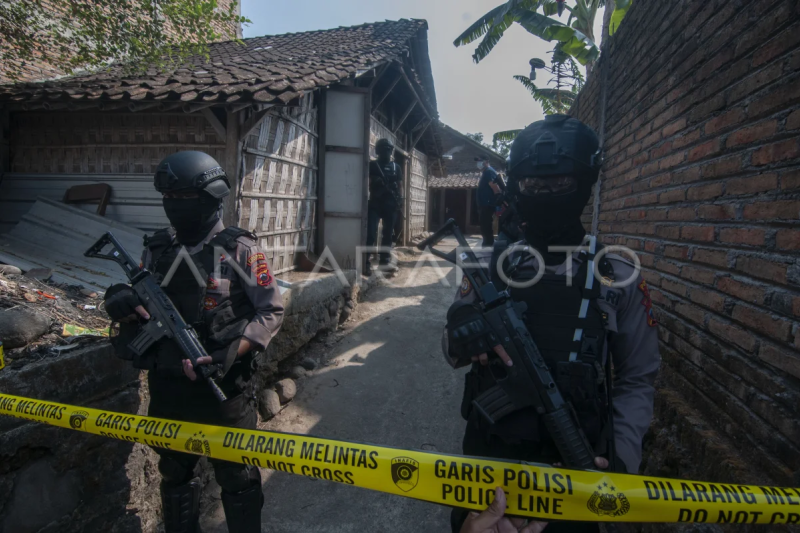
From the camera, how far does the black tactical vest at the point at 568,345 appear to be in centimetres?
139

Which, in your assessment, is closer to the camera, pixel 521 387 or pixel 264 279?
pixel 521 387

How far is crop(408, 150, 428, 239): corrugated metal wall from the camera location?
11820 millimetres

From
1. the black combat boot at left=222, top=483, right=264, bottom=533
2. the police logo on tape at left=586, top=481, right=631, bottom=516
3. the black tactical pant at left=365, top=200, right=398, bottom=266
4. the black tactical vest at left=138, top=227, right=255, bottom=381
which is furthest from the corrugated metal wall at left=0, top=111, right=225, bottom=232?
the police logo on tape at left=586, top=481, right=631, bottom=516

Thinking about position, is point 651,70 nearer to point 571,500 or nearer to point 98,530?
point 571,500

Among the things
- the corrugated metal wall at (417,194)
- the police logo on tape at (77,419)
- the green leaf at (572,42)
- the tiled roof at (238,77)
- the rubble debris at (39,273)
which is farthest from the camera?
the corrugated metal wall at (417,194)

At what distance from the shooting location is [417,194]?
12.7 meters

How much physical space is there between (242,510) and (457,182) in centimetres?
1920

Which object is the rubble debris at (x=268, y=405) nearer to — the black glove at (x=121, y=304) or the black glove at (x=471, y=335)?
Answer: the black glove at (x=121, y=304)

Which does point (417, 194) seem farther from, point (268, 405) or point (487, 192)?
point (268, 405)

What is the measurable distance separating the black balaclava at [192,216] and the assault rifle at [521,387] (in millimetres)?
1431

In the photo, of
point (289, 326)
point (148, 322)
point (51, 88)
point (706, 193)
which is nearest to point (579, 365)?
point (706, 193)

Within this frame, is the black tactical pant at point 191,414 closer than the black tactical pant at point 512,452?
No

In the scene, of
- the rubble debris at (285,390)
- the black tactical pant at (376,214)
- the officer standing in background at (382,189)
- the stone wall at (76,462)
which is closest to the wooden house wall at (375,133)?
the officer standing in background at (382,189)

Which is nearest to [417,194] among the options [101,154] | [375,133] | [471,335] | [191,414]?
[375,133]
